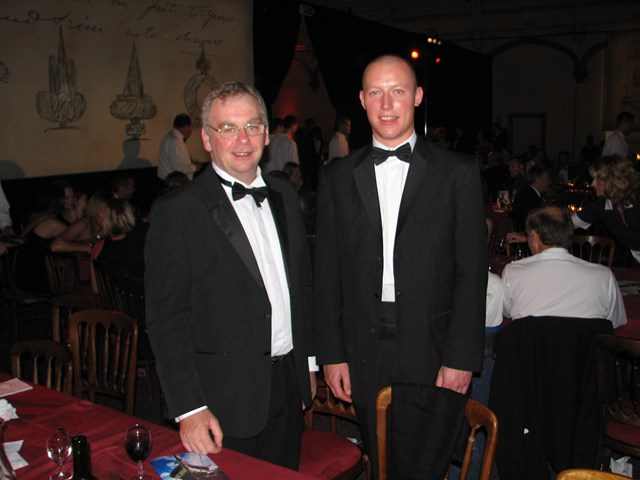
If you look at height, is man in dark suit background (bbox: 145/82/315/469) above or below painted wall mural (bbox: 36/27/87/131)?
below

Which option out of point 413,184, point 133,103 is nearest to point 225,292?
point 413,184

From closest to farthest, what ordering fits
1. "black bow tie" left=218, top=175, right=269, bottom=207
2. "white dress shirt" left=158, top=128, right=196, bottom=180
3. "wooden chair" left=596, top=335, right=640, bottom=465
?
"black bow tie" left=218, top=175, right=269, bottom=207, "wooden chair" left=596, top=335, right=640, bottom=465, "white dress shirt" left=158, top=128, right=196, bottom=180

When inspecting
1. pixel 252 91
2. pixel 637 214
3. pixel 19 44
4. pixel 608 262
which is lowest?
pixel 608 262

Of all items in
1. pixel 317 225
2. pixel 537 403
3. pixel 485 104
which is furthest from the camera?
pixel 485 104

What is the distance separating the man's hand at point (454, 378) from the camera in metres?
2.08

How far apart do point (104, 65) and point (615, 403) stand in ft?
23.6

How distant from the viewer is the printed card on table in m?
1.71

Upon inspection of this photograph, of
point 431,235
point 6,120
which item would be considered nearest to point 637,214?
point 431,235

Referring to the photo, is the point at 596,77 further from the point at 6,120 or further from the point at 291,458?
the point at 291,458

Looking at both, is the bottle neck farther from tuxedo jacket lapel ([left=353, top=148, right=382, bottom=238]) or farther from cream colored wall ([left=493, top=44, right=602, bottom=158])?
cream colored wall ([left=493, top=44, right=602, bottom=158])

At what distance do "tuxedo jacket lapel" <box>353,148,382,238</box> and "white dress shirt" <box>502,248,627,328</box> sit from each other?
3.78ft

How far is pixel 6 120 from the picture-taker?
280 inches

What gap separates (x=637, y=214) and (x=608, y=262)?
0.39 m

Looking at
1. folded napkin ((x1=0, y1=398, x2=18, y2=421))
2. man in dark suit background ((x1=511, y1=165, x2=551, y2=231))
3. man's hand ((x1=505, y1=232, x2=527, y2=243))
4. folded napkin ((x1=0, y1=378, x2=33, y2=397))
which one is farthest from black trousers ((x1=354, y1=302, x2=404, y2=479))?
man in dark suit background ((x1=511, y1=165, x2=551, y2=231))
